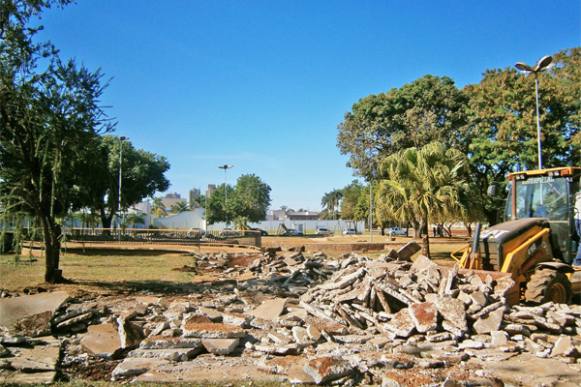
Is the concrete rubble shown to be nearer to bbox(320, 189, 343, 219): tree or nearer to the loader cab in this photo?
the loader cab

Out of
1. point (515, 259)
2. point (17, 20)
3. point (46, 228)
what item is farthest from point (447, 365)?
point (17, 20)

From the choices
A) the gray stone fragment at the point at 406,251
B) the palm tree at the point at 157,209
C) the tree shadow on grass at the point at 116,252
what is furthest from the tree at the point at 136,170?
the palm tree at the point at 157,209

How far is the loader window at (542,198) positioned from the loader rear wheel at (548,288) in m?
1.92

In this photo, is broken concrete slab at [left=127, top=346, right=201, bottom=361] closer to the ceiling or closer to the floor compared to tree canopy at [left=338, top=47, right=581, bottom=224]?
closer to the floor

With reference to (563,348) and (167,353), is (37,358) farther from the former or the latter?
(563,348)

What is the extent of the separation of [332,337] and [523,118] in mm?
22993

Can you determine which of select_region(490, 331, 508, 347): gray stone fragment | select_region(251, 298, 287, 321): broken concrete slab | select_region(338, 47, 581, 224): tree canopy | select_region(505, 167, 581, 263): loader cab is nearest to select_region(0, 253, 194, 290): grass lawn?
select_region(251, 298, 287, 321): broken concrete slab

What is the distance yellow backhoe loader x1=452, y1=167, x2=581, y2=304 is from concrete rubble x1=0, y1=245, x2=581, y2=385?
700 mm

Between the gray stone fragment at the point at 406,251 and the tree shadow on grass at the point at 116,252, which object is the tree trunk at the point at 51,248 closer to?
the gray stone fragment at the point at 406,251

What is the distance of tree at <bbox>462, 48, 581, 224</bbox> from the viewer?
25.4 metres

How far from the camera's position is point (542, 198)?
11.1 m

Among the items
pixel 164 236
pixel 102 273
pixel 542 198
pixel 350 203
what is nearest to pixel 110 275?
pixel 102 273

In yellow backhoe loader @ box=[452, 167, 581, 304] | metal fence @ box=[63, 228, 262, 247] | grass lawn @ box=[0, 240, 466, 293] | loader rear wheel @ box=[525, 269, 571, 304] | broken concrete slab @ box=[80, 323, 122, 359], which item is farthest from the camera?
metal fence @ box=[63, 228, 262, 247]

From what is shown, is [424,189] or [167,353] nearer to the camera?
[167,353]
